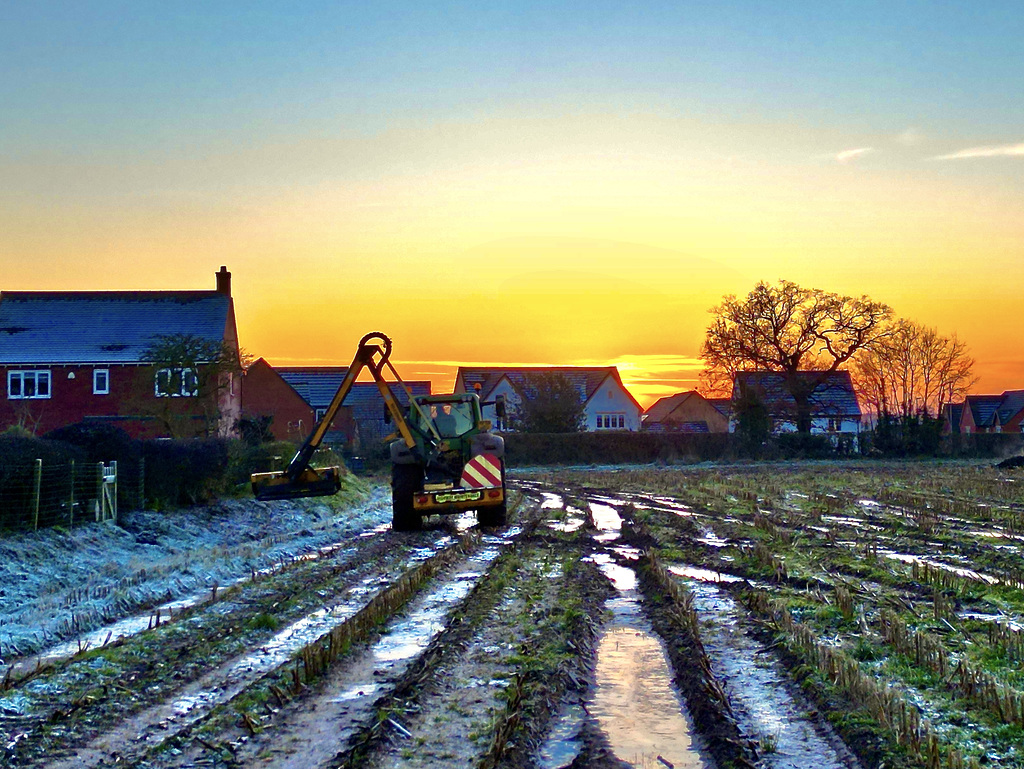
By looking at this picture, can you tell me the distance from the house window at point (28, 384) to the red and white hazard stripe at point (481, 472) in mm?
34459

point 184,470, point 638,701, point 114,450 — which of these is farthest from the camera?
point 184,470

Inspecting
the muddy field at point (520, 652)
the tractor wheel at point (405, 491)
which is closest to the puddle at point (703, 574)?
the muddy field at point (520, 652)

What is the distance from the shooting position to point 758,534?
18.2 metres

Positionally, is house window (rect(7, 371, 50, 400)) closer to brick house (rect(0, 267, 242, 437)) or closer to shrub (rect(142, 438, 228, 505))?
brick house (rect(0, 267, 242, 437))

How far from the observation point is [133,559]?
50.7 ft

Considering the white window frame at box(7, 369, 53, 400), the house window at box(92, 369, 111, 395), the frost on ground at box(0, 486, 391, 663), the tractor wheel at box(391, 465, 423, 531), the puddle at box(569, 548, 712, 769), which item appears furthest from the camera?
the house window at box(92, 369, 111, 395)

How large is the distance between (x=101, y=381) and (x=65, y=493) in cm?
3409

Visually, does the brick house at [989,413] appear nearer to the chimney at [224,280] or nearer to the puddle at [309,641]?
the chimney at [224,280]

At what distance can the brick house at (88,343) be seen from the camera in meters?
47.7

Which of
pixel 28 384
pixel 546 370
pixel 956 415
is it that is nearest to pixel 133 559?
pixel 28 384

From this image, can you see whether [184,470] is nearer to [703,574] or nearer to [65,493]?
[65,493]

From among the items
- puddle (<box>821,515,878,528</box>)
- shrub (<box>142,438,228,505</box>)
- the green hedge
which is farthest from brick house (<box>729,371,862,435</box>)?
shrub (<box>142,438,228,505</box>)

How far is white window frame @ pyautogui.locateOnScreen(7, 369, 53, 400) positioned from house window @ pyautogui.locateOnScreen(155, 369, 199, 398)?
17828mm

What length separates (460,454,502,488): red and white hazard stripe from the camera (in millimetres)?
19797
